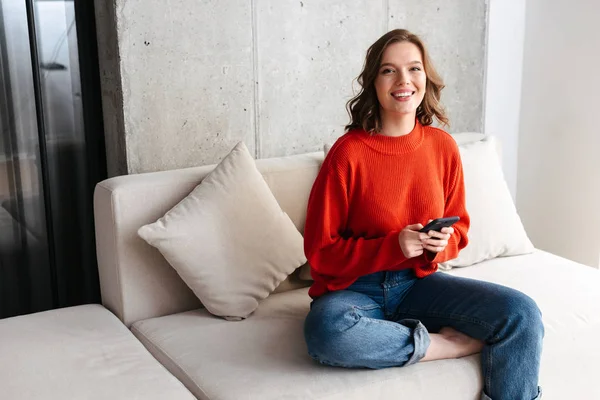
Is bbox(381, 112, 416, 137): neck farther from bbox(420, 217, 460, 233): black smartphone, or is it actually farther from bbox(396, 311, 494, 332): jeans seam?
bbox(396, 311, 494, 332): jeans seam

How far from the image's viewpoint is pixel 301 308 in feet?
7.33

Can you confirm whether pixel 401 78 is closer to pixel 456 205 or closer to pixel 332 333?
pixel 456 205

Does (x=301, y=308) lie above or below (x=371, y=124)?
below

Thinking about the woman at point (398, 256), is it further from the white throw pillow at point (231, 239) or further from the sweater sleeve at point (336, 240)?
the white throw pillow at point (231, 239)

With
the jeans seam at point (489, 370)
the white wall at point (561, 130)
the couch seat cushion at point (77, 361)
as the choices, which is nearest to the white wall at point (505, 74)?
the white wall at point (561, 130)

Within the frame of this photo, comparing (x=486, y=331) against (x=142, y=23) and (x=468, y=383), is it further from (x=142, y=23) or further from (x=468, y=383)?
(x=142, y=23)

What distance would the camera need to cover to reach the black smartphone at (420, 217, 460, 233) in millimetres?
1827

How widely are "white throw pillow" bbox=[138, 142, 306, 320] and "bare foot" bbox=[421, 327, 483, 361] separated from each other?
56 cm

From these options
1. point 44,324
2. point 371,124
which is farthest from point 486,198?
point 44,324

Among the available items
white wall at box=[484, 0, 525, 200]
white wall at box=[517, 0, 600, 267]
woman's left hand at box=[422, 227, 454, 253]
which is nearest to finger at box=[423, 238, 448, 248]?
woman's left hand at box=[422, 227, 454, 253]

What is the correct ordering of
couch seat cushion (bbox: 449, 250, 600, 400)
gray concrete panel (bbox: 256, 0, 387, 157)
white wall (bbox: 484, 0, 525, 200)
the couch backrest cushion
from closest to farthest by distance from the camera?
1. couch seat cushion (bbox: 449, 250, 600, 400)
2. the couch backrest cushion
3. gray concrete panel (bbox: 256, 0, 387, 157)
4. white wall (bbox: 484, 0, 525, 200)

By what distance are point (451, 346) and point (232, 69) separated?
4.28ft

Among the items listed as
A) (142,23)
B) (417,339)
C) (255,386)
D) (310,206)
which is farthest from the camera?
(142,23)

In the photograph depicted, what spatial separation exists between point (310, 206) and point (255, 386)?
521mm
